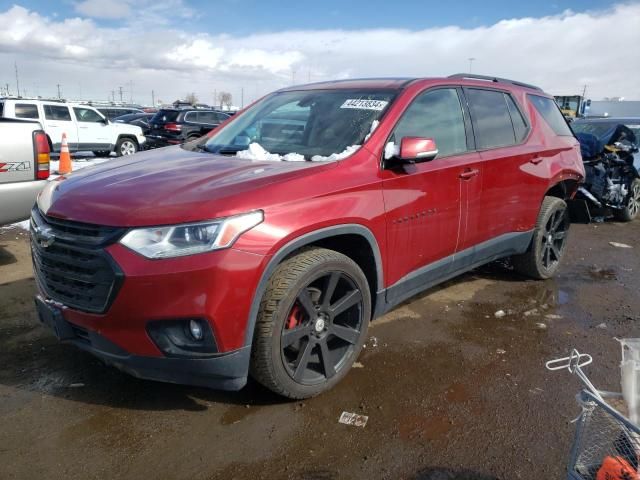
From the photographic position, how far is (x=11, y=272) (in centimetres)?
493

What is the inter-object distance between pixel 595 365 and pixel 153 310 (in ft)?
9.54

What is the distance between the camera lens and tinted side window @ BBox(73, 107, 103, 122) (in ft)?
48.4

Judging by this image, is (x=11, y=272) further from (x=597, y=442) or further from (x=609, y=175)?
(x=609, y=175)

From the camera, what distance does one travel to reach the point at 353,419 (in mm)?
2715

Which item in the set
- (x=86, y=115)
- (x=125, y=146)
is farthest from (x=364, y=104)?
(x=125, y=146)

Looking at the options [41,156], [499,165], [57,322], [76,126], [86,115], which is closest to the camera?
[57,322]

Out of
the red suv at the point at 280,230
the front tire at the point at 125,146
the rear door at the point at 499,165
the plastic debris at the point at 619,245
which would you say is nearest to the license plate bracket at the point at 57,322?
the red suv at the point at 280,230

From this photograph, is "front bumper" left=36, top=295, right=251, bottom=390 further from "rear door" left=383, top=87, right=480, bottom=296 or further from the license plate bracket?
"rear door" left=383, top=87, right=480, bottom=296

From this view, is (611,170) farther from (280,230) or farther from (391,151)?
(280,230)

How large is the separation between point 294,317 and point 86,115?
1448 cm

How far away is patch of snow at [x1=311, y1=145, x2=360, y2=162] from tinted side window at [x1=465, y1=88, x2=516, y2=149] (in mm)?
1335

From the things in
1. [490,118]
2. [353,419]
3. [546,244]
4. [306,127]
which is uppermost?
[490,118]

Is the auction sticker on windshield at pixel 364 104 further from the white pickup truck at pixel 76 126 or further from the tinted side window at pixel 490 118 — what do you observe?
the white pickup truck at pixel 76 126

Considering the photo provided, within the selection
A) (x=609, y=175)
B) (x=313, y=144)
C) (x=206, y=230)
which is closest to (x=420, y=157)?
(x=313, y=144)
